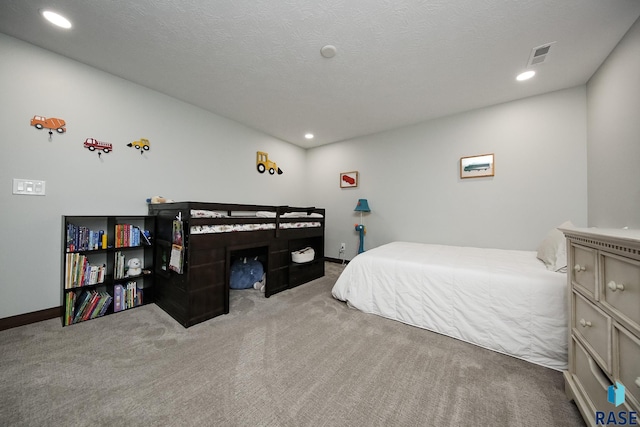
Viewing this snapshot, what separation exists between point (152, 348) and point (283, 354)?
97 centimetres

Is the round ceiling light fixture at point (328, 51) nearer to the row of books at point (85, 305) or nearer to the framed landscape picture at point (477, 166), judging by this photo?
the framed landscape picture at point (477, 166)

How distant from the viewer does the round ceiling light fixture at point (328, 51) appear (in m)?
1.86

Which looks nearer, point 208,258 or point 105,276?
point 208,258

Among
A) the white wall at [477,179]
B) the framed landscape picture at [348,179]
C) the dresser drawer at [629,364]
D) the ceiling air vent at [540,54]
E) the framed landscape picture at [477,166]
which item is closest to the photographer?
the dresser drawer at [629,364]

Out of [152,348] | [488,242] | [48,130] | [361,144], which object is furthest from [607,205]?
[48,130]

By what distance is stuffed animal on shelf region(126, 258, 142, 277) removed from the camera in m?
2.29

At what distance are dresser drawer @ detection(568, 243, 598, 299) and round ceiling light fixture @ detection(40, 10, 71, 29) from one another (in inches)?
143

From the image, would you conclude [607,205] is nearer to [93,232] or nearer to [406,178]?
[406,178]

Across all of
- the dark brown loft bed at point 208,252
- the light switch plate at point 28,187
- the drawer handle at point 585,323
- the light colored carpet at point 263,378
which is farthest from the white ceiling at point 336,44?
the light colored carpet at point 263,378

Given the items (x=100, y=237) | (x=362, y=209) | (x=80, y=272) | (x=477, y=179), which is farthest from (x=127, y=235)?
(x=477, y=179)

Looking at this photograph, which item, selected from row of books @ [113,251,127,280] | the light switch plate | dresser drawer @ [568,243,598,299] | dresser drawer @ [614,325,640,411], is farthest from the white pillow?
the light switch plate

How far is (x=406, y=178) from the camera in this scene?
3.54 m

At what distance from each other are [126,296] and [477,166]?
4453 millimetres

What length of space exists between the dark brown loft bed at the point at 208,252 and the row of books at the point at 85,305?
416 mm
